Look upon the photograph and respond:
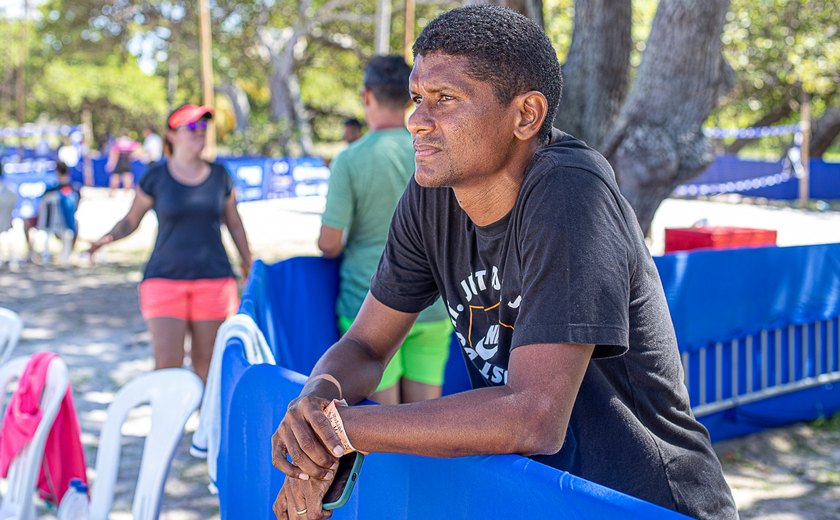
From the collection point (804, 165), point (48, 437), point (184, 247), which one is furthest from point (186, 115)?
point (804, 165)

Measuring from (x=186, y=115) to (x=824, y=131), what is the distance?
90.2 ft

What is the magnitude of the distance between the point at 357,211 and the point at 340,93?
45.8 m

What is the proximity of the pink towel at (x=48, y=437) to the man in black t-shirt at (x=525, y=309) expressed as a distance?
176 cm

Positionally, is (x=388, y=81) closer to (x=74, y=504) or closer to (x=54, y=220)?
(x=74, y=504)

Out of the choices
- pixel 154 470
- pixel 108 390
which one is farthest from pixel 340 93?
pixel 154 470

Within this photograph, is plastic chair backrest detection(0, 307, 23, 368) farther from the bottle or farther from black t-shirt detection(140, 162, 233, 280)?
the bottle

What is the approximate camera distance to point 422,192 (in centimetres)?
205

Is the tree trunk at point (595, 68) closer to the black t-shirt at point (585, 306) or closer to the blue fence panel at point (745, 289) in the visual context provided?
the blue fence panel at point (745, 289)

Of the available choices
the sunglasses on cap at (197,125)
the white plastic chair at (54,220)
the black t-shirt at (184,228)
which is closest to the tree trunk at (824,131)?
the white plastic chair at (54,220)

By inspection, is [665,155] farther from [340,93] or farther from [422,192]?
[340,93]

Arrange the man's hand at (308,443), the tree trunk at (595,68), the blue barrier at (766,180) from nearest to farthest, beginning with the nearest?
the man's hand at (308,443) < the tree trunk at (595,68) < the blue barrier at (766,180)

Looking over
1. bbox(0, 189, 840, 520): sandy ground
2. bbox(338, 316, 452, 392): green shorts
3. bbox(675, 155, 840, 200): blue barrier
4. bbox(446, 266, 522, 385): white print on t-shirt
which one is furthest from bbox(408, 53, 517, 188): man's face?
bbox(675, 155, 840, 200): blue barrier

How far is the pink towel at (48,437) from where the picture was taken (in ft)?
10.9

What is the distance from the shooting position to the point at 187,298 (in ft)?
16.6
